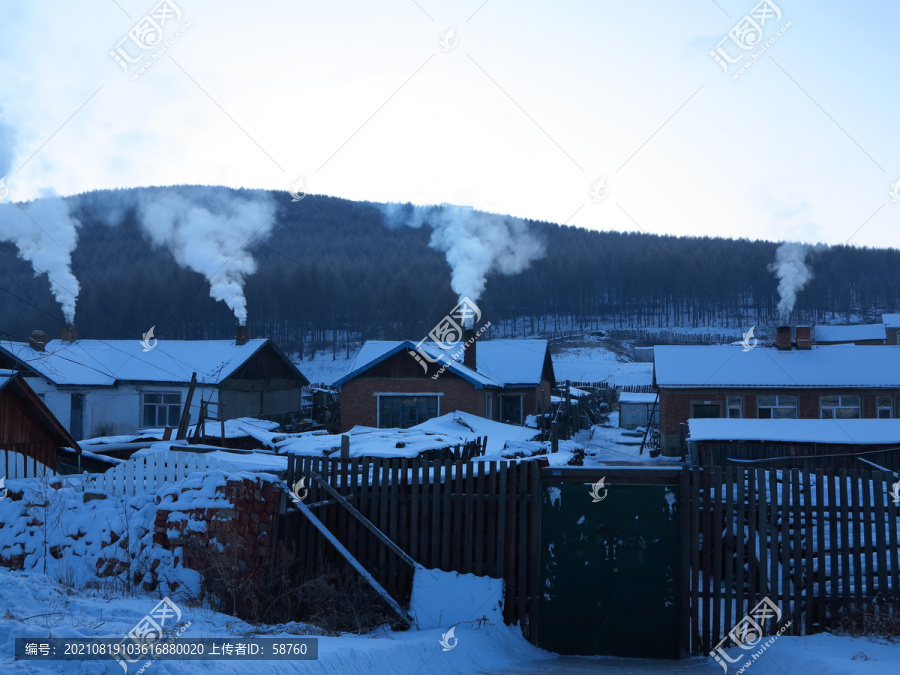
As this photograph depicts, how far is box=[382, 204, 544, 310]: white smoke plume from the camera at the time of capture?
4322 cm

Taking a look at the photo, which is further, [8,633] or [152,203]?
[152,203]

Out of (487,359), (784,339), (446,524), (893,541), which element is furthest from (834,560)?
(487,359)

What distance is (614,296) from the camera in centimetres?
11625

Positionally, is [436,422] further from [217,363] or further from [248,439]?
[217,363]

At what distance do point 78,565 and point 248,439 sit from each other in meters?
17.6

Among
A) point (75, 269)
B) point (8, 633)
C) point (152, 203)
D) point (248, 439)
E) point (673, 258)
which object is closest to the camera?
point (8, 633)

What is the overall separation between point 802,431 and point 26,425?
2035 centimetres

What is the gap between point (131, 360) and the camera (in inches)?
1321

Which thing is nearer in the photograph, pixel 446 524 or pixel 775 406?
pixel 446 524

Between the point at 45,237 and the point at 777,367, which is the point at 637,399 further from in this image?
the point at 45,237

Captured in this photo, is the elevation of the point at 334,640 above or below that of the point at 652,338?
below

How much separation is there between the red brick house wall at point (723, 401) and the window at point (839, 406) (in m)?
0.19

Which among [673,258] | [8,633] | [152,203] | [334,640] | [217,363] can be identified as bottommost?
[334,640]

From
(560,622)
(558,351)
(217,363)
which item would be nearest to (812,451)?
(560,622)
